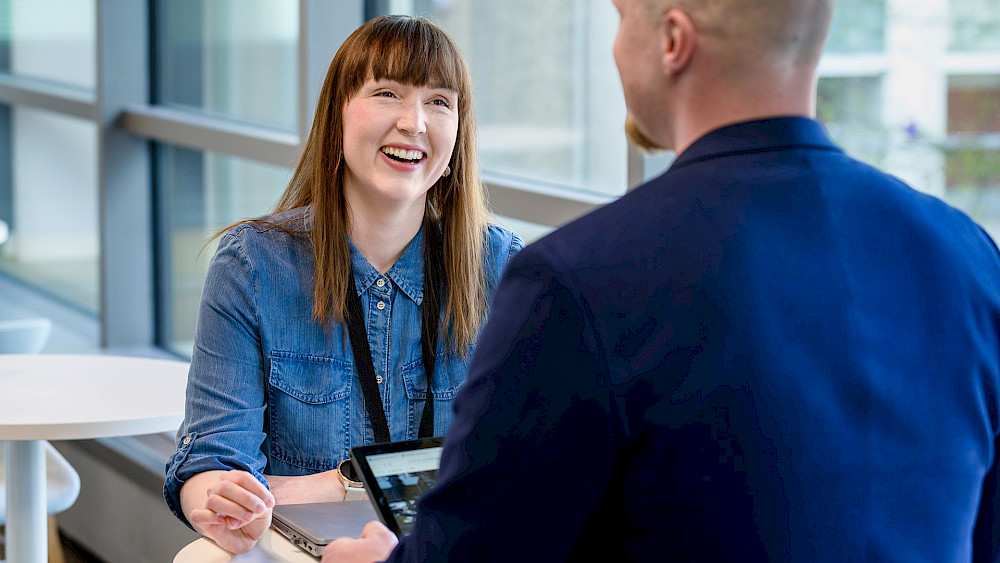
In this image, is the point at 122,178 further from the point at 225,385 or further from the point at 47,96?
the point at 225,385

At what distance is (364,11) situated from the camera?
3531mm

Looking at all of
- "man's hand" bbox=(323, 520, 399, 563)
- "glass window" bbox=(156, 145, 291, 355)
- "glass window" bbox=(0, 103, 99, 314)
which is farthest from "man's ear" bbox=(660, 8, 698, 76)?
"glass window" bbox=(0, 103, 99, 314)

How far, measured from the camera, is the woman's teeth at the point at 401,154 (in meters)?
1.79

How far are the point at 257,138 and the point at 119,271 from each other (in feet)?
3.87

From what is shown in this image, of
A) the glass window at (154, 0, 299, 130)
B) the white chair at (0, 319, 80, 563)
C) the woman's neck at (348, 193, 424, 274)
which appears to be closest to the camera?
the woman's neck at (348, 193, 424, 274)

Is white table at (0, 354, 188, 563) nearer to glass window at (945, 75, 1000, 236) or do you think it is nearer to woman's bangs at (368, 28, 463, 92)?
woman's bangs at (368, 28, 463, 92)

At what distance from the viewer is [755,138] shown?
830 millimetres

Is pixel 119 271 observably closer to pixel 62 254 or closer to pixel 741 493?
pixel 62 254

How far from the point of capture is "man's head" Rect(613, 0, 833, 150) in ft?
2.62

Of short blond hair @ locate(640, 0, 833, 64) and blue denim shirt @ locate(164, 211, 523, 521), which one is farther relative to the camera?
blue denim shirt @ locate(164, 211, 523, 521)

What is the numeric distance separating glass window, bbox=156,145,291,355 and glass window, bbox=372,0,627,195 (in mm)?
1281

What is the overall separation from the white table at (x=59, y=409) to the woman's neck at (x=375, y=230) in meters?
0.66

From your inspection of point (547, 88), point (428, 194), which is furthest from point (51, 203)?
point (428, 194)

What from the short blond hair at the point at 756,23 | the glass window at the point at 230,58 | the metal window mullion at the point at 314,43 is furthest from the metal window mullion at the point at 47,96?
the short blond hair at the point at 756,23
